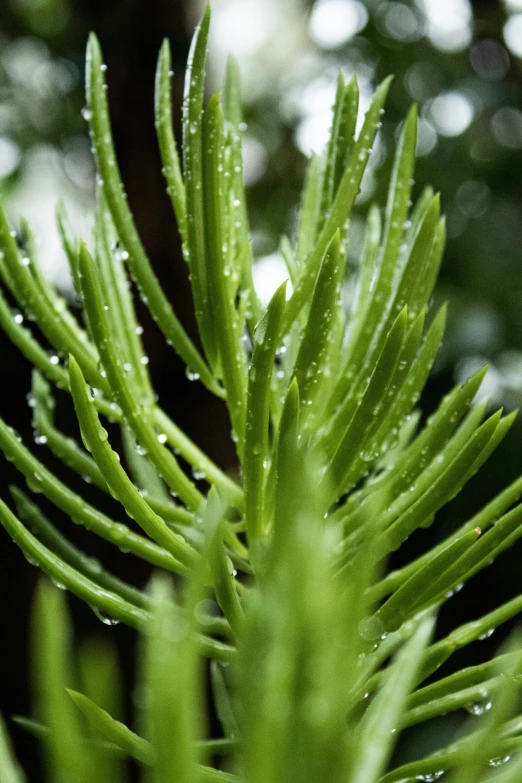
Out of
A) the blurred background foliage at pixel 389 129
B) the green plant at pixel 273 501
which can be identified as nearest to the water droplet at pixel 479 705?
the green plant at pixel 273 501

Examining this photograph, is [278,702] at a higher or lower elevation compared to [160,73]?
lower

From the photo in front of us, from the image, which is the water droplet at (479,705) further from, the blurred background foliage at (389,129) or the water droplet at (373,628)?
the blurred background foliage at (389,129)

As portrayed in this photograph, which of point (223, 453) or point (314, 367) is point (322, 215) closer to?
point (314, 367)

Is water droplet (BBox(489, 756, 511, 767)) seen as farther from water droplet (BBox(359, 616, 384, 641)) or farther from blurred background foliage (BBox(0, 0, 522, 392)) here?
blurred background foliage (BBox(0, 0, 522, 392))

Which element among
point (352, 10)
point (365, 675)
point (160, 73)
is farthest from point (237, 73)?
point (352, 10)

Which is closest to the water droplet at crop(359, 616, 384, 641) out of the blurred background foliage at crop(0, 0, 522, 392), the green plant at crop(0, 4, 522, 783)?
the green plant at crop(0, 4, 522, 783)

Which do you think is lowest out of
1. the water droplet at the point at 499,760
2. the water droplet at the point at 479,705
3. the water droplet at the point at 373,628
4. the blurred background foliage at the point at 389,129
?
the water droplet at the point at 499,760

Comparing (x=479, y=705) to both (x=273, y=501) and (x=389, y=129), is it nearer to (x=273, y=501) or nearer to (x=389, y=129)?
(x=273, y=501)

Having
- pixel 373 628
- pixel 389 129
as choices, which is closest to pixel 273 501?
pixel 373 628
